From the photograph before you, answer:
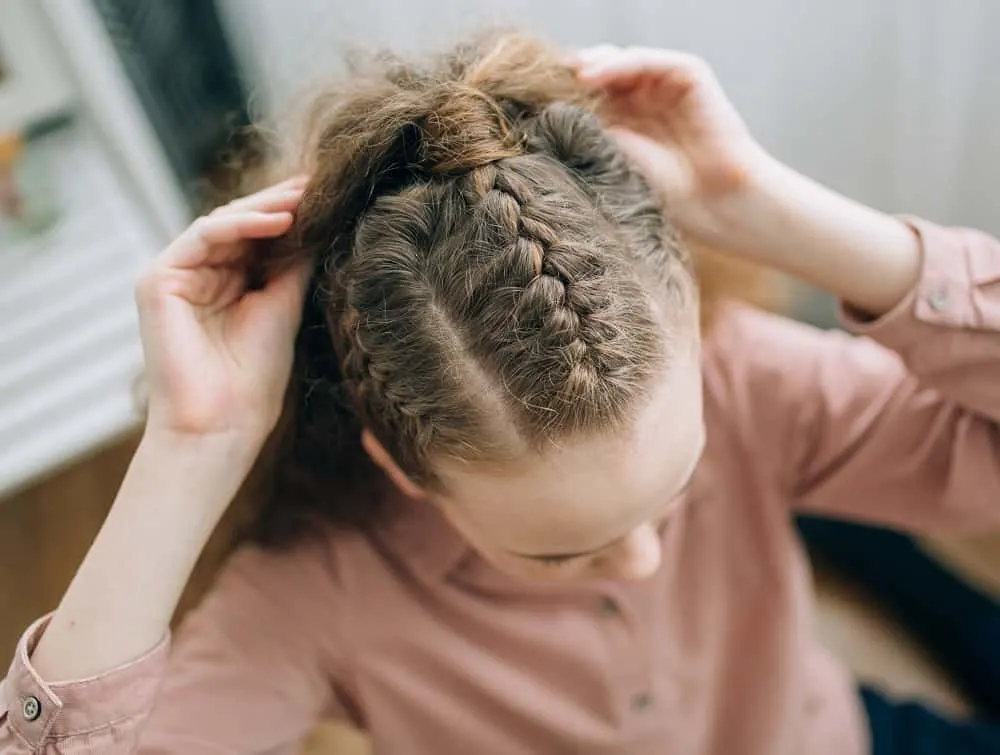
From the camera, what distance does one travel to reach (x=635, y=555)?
0.58m

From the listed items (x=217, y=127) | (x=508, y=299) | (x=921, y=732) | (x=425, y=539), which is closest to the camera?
(x=508, y=299)

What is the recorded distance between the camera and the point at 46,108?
103 centimetres

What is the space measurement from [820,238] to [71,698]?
0.52 m

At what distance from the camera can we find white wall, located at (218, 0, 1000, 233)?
91cm

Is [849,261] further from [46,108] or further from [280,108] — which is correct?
[46,108]

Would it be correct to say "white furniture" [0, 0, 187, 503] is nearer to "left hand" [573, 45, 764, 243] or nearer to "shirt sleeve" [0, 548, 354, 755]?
"shirt sleeve" [0, 548, 354, 755]

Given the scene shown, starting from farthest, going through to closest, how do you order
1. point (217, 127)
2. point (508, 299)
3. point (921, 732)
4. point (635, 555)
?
point (217, 127) → point (921, 732) → point (635, 555) → point (508, 299)

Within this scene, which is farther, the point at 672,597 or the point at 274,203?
the point at 672,597

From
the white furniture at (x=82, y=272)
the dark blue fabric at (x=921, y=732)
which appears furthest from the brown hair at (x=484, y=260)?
the dark blue fabric at (x=921, y=732)

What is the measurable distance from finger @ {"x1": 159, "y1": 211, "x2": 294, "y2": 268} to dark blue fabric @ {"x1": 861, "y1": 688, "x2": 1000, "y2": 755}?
703 mm

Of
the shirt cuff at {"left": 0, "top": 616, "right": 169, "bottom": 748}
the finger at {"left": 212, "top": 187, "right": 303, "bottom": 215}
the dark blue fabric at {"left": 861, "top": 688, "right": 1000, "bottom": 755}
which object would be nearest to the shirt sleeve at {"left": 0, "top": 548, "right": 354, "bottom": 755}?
the shirt cuff at {"left": 0, "top": 616, "right": 169, "bottom": 748}

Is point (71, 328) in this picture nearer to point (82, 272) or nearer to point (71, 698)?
point (82, 272)

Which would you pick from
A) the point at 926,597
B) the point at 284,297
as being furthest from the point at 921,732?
the point at 284,297

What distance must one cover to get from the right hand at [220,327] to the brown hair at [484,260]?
0.09 ft
